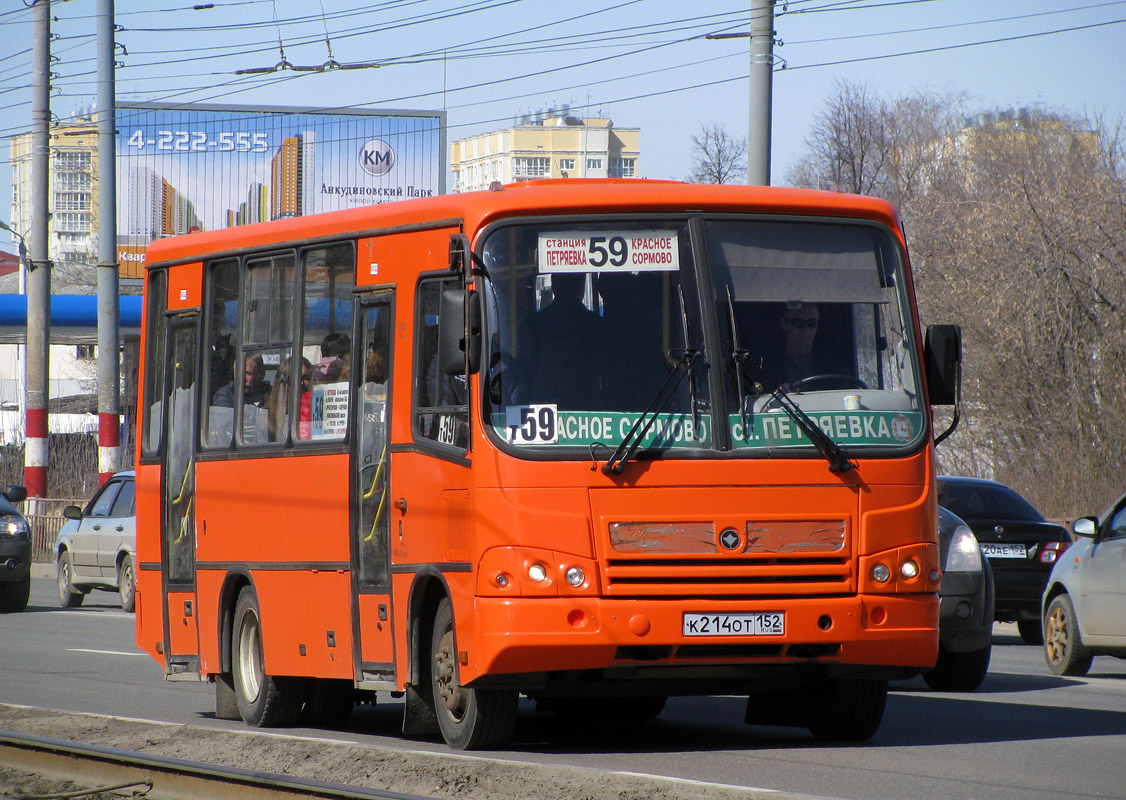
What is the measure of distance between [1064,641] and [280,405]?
22.5ft

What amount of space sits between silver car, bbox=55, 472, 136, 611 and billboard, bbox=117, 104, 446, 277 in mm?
26638

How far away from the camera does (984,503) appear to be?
1809cm

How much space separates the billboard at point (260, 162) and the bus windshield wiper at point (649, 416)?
4280cm

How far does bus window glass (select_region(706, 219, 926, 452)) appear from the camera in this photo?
8914 millimetres

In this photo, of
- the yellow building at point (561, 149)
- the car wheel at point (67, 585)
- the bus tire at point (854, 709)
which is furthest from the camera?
the yellow building at point (561, 149)

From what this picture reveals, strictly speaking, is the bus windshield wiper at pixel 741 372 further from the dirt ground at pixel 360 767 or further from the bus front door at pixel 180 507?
the bus front door at pixel 180 507

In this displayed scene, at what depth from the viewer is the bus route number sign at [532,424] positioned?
8.66 m

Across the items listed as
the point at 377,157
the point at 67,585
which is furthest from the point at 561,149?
the point at 67,585

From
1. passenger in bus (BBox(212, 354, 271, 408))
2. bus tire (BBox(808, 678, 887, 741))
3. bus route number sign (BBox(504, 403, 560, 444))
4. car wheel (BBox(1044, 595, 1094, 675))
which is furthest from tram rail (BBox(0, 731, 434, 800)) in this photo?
car wheel (BBox(1044, 595, 1094, 675))

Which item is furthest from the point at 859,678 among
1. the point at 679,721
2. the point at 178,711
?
the point at 178,711

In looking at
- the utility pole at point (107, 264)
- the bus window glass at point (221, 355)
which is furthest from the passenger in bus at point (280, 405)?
the utility pole at point (107, 264)

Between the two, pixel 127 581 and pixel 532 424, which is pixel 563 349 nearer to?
pixel 532 424

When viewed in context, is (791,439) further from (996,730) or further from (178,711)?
(178,711)

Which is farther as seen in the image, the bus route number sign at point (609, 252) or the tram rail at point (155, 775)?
the bus route number sign at point (609, 252)
